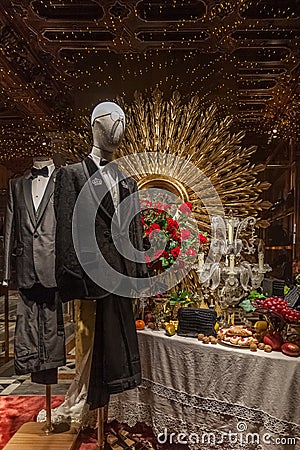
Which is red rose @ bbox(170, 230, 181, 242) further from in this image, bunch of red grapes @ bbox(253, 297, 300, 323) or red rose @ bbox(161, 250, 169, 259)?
bunch of red grapes @ bbox(253, 297, 300, 323)

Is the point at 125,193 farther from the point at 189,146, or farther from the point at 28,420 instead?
the point at 28,420

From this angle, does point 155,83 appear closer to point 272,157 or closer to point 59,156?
point 59,156

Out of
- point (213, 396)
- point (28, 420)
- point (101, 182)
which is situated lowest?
point (28, 420)

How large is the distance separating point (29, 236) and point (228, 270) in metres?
1.13

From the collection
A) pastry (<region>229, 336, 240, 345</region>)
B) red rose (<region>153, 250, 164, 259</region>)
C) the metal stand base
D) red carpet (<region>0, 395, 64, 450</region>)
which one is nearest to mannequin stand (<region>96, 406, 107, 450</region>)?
the metal stand base

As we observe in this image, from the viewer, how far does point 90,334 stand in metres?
2.63

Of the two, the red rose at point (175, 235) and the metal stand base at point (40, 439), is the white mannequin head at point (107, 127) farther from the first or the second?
the metal stand base at point (40, 439)

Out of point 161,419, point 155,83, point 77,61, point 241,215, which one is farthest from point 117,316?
point 77,61

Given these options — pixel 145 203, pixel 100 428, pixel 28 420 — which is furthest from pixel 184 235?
pixel 28 420

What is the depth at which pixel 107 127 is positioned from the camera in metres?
2.39

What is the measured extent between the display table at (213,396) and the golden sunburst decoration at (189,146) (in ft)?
4.10

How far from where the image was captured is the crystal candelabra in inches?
109

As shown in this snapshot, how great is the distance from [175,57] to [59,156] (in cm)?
117

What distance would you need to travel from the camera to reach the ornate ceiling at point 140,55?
3.36 metres
